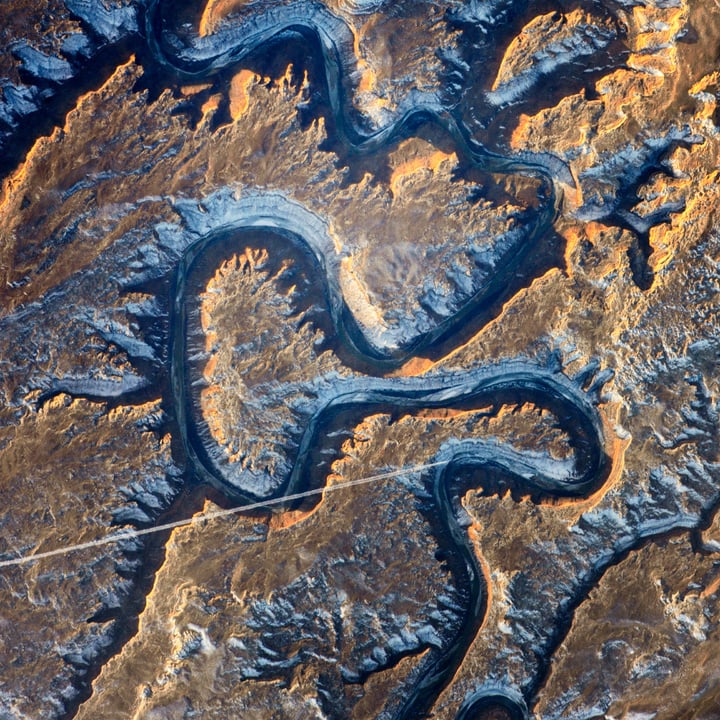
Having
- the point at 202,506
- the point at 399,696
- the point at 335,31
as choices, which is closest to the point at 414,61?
the point at 335,31

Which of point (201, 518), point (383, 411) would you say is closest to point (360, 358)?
point (383, 411)

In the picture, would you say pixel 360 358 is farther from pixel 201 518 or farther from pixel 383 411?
pixel 201 518

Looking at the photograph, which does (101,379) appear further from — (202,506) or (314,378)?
(314,378)

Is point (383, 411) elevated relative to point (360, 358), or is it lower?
lower
